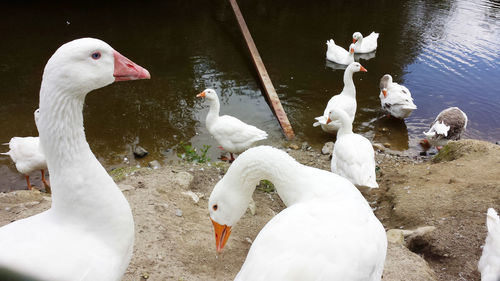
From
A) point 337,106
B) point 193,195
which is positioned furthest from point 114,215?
point 337,106

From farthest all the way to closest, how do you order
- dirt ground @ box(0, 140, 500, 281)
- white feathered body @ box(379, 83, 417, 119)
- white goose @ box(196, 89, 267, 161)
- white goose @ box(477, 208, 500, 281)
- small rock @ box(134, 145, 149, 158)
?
white feathered body @ box(379, 83, 417, 119)
small rock @ box(134, 145, 149, 158)
white goose @ box(196, 89, 267, 161)
dirt ground @ box(0, 140, 500, 281)
white goose @ box(477, 208, 500, 281)

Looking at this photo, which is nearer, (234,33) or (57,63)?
(57,63)

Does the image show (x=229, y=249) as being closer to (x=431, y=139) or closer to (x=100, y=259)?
(x=100, y=259)

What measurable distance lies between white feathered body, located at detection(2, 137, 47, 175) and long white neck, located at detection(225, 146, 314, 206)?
348cm

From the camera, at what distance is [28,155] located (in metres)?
5.10

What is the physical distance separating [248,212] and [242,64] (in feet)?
Result: 20.9

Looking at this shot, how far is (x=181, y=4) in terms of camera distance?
1442cm

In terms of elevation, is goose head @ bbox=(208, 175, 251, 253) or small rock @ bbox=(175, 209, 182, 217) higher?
goose head @ bbox=(208, 175, 251, 253)

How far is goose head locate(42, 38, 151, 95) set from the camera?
1922 millimetres

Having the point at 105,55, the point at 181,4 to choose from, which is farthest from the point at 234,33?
the point at 105,55

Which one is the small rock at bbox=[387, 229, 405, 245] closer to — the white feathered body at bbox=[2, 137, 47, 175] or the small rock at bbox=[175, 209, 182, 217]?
the small rock at bbox=[175, 209, 182, 217]

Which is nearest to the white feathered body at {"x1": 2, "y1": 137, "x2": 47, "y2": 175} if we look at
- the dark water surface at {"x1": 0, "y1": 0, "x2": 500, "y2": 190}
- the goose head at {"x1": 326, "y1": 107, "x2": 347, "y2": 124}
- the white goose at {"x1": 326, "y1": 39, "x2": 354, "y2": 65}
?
the dark water surface at {"x1": 0, "y1": 0, "x2": 500, "y2": 190}

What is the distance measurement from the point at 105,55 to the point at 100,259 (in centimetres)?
115

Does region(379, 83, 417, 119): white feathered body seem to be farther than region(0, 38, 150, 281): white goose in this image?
Yes
